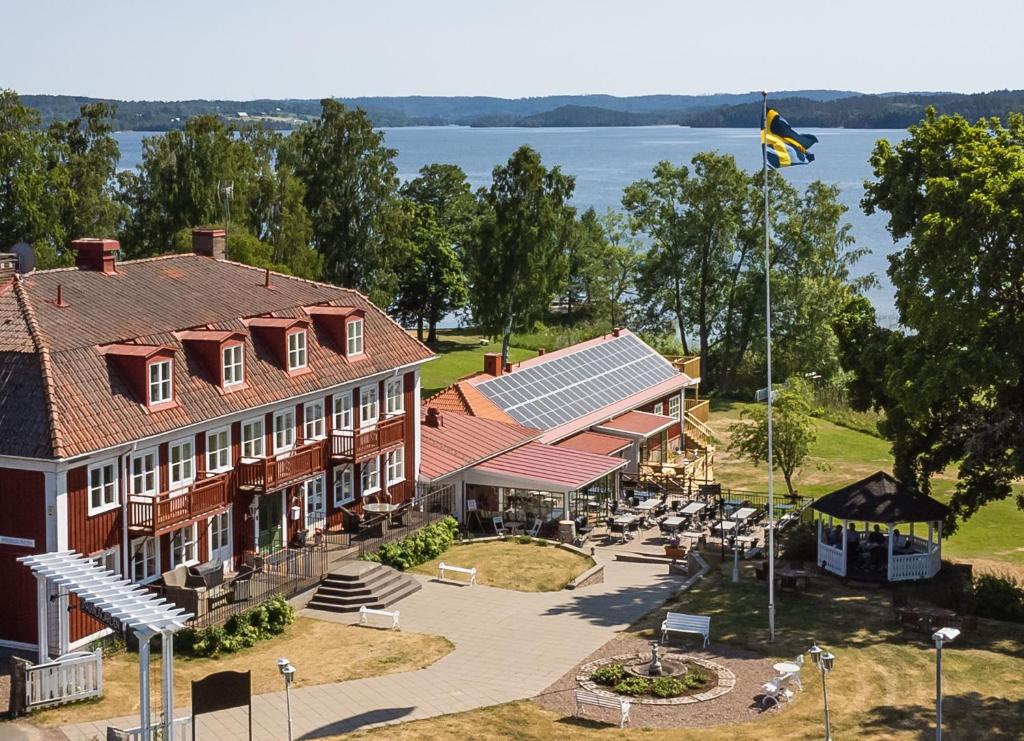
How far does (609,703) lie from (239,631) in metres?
9.00

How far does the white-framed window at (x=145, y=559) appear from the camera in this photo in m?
30.0

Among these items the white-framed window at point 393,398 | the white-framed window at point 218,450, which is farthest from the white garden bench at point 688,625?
the white-framed window at point 393,398

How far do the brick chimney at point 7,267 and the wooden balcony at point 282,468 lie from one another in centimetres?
729

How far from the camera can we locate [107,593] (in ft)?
78.8

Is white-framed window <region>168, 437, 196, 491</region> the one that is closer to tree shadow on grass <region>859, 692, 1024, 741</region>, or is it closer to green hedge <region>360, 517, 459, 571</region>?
green hedge <region>360, 517, 459, 571</region>

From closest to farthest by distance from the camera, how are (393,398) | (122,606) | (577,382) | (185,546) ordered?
(122,606), (185,546), (393,398), (577,382)

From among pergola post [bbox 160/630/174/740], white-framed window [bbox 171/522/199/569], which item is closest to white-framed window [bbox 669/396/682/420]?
white-framed window [bbox 171/522/199/569]

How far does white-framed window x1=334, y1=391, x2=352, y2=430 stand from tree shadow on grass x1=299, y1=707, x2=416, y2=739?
12.7 metres

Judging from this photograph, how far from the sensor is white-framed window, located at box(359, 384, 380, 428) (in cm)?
3856

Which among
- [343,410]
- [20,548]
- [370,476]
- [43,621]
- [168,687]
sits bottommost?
[43,621]

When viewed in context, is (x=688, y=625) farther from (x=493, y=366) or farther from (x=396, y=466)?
(x=493, y=366)

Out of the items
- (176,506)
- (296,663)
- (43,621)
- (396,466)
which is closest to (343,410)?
(396,466)

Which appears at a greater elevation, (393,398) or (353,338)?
(353,338)

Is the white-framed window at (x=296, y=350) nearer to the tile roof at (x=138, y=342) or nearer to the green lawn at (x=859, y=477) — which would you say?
the tile roof at (x=138, y=342)
